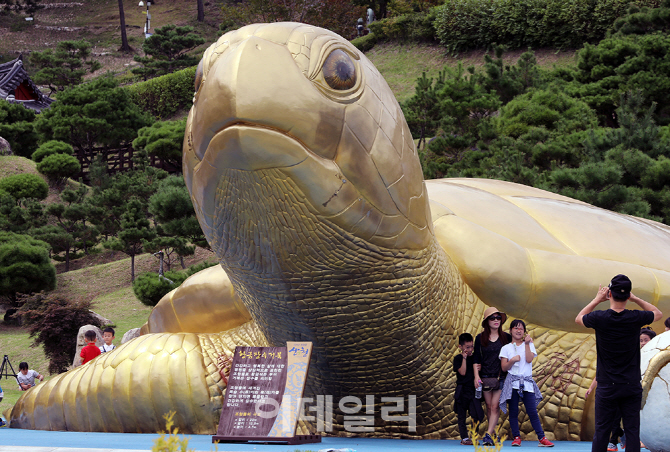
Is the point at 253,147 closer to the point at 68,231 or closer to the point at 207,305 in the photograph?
the point at 207,305

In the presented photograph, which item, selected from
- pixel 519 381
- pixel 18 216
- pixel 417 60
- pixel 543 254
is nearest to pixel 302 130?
pixel 519 381

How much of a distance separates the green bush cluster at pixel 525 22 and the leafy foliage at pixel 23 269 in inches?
853

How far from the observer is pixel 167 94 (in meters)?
37.8

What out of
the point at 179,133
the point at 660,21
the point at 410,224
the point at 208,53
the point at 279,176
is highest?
the point at 660,21

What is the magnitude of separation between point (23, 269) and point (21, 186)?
8354 mm

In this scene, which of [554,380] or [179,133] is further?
[179,133]

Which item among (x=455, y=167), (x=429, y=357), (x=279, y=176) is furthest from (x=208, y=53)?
(x=455, y=167)

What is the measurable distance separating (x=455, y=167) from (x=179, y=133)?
1583 cm

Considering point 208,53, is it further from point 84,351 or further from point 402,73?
point 402,73

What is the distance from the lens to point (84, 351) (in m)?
5.84

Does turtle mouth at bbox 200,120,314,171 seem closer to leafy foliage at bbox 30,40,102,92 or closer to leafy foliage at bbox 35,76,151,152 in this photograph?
leafy foliage at bbox 35,76,151,152

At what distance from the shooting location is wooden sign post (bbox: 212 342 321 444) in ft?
10.5

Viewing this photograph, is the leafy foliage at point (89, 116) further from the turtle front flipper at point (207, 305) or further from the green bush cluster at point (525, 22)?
the turtle front flipper at point (207, 305)

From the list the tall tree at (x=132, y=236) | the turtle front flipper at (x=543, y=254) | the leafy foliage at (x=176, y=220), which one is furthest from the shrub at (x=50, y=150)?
the turtle front flipper at (x=543, y=254)
